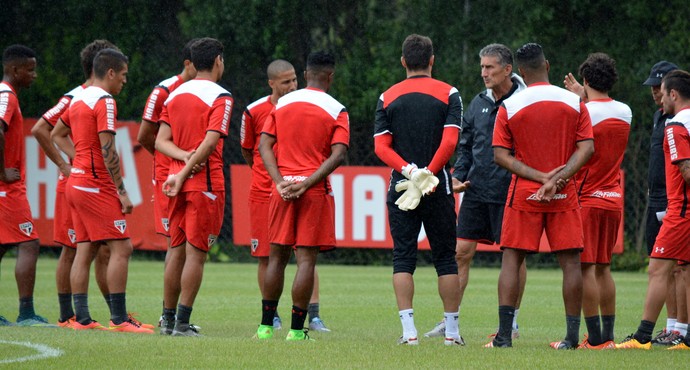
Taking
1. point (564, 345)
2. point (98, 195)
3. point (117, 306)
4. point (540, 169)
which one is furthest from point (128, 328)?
point (540, 169)

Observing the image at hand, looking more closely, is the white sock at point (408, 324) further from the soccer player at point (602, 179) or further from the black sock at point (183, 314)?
the black sock at point (183, 314)

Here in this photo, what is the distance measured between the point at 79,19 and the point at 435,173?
15.8 meters

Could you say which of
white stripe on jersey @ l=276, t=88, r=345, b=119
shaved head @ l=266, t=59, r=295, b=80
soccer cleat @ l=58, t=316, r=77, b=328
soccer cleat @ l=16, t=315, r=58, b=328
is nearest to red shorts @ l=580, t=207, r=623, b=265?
white stripe on jersey @ l=276, t=88, r=345, b=119

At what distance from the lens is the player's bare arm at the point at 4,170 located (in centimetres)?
1032

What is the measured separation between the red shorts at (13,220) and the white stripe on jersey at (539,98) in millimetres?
4743

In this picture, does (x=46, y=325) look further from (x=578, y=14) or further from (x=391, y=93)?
(x=578, y=14)

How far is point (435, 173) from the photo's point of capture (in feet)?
28.3

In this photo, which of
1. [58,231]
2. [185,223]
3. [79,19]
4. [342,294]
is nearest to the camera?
[185,223]

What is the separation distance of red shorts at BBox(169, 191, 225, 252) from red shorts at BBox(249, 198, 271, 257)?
1220mm

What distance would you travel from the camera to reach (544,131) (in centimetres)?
831

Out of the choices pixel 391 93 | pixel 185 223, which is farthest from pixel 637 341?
pixel 185 223

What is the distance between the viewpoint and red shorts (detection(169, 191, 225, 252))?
923 cm

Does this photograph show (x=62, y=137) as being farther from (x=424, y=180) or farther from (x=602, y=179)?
(x=602, y=179)

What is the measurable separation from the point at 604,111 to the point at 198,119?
127 inches
